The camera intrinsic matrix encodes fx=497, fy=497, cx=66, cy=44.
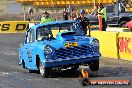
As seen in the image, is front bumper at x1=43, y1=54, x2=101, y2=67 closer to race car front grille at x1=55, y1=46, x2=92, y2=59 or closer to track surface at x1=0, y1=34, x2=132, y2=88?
race car front grille at x1=55, y1=46, x2=92, y2=59

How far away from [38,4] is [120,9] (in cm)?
2243

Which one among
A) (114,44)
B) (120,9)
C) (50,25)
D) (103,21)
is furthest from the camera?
(120,9)

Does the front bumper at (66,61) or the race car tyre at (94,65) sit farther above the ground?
the front bumper at (66,61)

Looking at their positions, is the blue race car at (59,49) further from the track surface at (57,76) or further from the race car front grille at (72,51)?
the track surface at (57,76)

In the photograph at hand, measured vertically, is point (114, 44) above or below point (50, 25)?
below

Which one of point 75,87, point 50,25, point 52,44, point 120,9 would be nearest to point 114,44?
point 50,25

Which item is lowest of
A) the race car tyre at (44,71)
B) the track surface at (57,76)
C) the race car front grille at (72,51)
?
the track surface at (57,76)

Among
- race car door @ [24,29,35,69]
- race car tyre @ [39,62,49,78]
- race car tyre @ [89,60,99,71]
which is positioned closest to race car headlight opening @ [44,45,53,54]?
race car tyre @ [39,62,49,78]

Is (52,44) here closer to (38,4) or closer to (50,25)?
(50,25)

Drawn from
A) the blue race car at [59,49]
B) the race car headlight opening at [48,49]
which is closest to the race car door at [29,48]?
the blue race car at [59,49]

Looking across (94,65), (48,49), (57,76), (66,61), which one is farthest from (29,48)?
(94,65)

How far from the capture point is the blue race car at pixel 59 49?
12.7m

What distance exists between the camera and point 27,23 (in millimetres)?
39938

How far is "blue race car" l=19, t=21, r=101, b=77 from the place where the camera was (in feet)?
41.5
